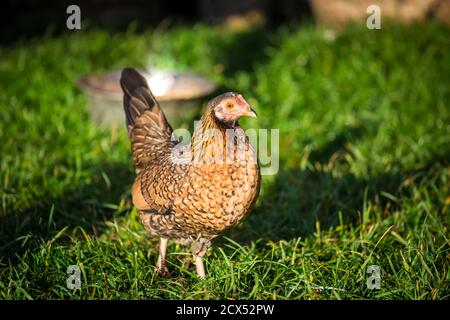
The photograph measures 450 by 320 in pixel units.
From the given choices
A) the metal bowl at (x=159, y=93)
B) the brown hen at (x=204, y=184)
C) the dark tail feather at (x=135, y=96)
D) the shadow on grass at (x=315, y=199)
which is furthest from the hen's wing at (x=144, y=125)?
the metal bowl at (x=159, y=93)

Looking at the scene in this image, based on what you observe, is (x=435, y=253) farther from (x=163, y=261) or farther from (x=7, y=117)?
(x=7, y=117)

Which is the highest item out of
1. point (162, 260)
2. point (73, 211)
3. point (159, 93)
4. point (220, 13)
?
point (220, 13)

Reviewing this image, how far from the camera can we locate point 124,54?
5609 mm

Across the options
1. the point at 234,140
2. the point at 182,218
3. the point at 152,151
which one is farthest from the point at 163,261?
the point at 234,140

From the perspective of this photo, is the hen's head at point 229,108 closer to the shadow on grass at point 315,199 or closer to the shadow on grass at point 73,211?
the shadow on grass at point 315,199

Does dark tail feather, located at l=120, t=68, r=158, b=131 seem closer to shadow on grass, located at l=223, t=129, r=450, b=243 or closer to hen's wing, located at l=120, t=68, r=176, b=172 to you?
hen's wing, located at l=120, t=68, r=176, b=172

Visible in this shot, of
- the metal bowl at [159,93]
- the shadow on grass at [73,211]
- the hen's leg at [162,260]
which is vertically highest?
the metal bowl at [159,93]

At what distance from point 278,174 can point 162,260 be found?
1298 mm

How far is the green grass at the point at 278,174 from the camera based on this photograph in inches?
104

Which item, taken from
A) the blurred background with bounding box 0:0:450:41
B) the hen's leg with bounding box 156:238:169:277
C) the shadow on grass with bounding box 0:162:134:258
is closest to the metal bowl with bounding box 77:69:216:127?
the shadow on grass with bounding box 0:162:134:258

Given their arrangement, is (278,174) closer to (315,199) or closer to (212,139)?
(315,199)

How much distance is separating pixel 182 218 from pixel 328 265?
30.8 inches

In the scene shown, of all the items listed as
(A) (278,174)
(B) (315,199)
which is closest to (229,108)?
(B) (315,199)

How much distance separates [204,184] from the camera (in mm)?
2445
